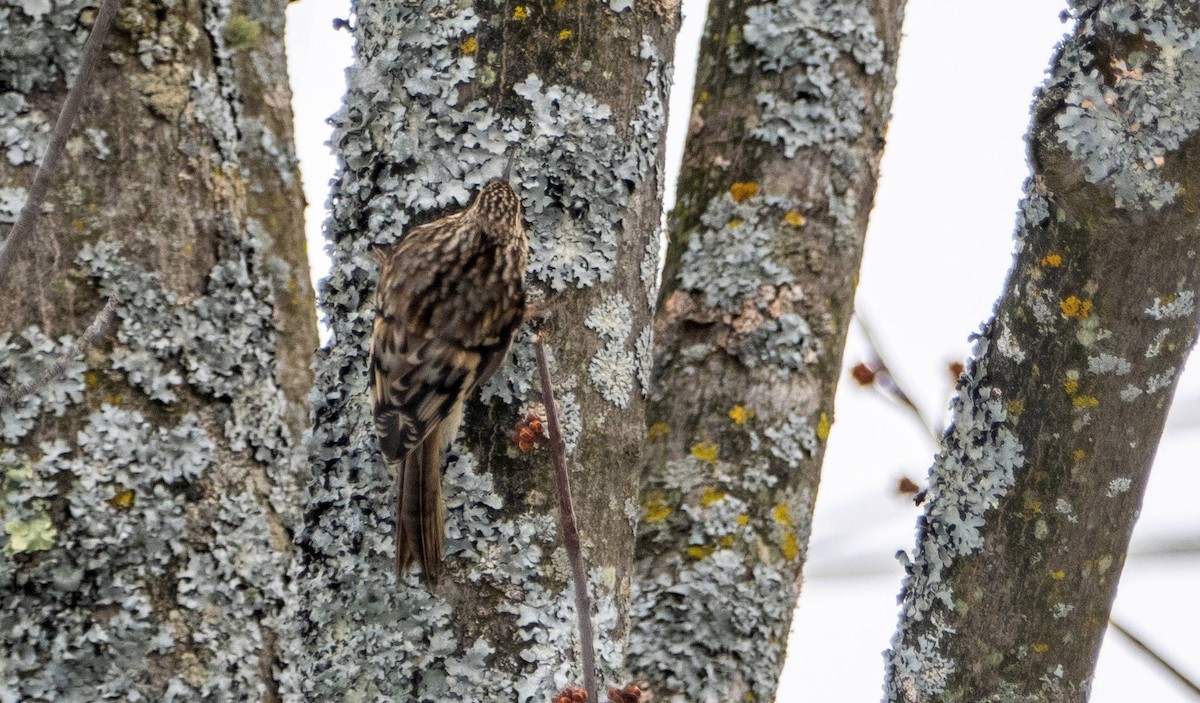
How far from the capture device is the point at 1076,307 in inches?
100

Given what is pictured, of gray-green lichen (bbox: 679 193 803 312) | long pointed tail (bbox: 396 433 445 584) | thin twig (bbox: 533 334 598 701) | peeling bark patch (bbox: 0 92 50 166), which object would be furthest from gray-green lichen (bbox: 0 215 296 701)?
thin twig (bbox: 533 334 598 701)

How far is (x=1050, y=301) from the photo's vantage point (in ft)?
8.43

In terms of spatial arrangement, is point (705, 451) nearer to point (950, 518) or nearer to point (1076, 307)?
point (950, 518)

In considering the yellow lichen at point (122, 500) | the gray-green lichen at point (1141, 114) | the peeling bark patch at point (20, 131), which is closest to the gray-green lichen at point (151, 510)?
the yellow lichen at point (122, 500)

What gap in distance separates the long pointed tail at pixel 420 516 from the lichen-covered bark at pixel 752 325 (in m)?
1.16

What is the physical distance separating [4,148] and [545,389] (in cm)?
172

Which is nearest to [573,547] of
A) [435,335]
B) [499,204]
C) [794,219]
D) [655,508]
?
[499,204]

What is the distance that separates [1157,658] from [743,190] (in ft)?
4.94

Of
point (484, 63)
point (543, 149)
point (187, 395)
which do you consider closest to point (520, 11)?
point (484, 63)

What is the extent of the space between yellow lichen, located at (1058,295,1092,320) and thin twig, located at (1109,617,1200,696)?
665 mm

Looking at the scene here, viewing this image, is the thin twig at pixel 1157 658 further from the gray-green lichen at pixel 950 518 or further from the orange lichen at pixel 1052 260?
the orange lichen at pixel 1052 260

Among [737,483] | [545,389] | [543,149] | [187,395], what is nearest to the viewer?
[545,389]

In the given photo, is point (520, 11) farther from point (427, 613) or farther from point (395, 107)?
point (427, 613)

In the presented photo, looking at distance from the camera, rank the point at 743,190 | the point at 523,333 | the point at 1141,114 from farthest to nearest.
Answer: the point at 743,190, the point at 1141,114, the point at 523,333
